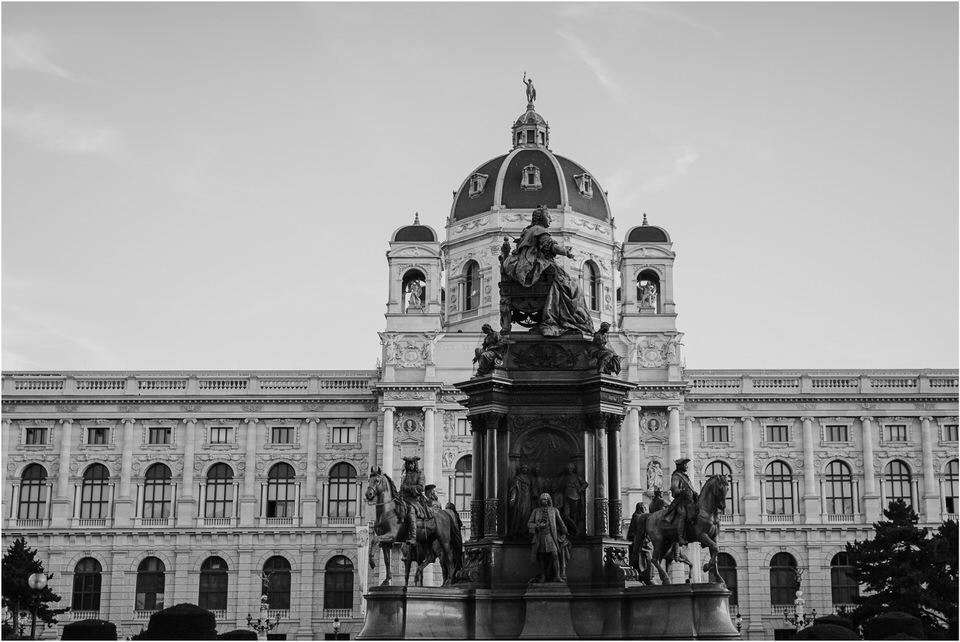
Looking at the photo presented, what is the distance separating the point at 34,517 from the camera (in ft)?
292

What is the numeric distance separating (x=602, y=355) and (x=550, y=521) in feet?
12.6

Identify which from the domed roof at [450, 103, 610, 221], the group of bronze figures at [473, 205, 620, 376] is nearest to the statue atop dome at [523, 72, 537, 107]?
the domed roof at [450, 103, 610, 221]

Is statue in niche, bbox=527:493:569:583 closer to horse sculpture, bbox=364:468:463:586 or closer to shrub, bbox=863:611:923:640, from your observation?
horse sculpture, bbox=364:468:463:586

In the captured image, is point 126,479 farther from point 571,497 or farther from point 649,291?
point 571,497

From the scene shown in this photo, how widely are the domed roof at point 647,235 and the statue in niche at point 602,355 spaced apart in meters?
64.6

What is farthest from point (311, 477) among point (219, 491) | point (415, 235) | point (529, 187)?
point (529, 187)

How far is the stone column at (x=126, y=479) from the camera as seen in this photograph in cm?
8825

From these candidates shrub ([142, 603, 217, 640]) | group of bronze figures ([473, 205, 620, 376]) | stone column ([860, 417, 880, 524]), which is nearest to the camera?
group of bronze figures ([473, 205, 620, 376])

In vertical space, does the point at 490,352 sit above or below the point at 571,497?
above

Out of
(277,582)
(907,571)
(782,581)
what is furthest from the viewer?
(277,582)

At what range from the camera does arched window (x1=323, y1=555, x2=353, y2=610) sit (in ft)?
284

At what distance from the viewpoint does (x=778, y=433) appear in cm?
8931

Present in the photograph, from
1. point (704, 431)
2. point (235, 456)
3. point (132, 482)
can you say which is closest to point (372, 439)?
point (235, 456)

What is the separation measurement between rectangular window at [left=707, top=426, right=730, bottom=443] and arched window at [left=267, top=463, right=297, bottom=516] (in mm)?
28252
